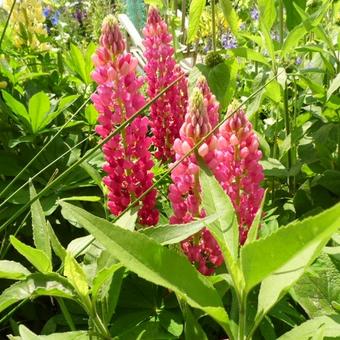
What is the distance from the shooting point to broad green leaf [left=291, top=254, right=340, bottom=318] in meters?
0.88

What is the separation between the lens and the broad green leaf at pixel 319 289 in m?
0.88

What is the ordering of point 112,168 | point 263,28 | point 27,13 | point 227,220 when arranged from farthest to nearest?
point 27,13 → point 263,28 → point 112,168 → point 227,220

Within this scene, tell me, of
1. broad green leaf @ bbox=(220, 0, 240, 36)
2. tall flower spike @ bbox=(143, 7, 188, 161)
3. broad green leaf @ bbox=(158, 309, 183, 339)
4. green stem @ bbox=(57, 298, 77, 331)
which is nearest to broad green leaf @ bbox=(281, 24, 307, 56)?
broad green leaf @ bbox=(220, 0, 240, 36)

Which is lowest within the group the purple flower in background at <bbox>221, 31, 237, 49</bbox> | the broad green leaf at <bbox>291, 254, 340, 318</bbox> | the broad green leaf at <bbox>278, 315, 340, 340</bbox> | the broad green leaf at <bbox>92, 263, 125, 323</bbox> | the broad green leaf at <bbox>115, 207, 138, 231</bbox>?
the broad green leaf at <bbox>291, 254, 340, 318</bbox>

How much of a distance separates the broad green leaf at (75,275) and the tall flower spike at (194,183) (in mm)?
280

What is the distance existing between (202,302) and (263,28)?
0.88 meters

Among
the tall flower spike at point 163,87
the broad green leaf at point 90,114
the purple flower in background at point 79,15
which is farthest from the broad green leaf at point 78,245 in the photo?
the purple flower in background at point 79,15

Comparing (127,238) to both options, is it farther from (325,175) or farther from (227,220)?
(325,175)

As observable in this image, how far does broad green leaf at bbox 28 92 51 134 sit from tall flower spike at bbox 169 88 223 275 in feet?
2.32

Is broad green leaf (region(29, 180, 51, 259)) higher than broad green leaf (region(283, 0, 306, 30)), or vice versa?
broad green leaf (region(283, 0, 306, 30))

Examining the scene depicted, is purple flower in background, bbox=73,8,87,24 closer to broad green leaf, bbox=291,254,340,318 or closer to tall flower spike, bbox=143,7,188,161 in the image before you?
tall flower spike, bbox=143,7,188,161

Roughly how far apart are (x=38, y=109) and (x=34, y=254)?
2.91 feet

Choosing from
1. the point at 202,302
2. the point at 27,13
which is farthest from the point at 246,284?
the point at 27,13

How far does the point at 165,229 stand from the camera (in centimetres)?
76
